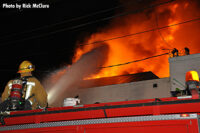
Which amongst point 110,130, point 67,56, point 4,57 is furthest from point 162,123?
point 67,56

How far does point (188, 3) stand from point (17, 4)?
1972cm

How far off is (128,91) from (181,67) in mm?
4215

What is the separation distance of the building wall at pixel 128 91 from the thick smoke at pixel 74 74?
193cm

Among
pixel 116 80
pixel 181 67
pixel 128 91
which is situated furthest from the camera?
pixel 116 80

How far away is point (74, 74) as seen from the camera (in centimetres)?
2203

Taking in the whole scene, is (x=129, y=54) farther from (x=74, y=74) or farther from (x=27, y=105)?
(x=27, y=105)

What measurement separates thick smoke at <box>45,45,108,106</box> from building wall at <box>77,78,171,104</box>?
1.93 m

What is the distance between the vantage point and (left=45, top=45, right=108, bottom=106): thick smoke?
19250 mm

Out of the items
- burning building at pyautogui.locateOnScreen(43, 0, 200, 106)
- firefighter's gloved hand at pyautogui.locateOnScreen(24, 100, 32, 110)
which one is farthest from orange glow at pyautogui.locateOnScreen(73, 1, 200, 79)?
firefighter's gloved hand at pyautogui.locateOnScreen(24, 100, 32, 110)

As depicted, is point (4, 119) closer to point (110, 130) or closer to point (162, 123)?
point (110, 130)

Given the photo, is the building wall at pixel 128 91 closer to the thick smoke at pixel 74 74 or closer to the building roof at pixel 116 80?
the building roof at pixel 116 80

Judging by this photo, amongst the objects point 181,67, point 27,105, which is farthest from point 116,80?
point 27,105

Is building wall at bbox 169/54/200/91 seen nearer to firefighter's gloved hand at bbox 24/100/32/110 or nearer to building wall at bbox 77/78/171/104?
building wall at bbox 77/78/171/104

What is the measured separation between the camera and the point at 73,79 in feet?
69.4
